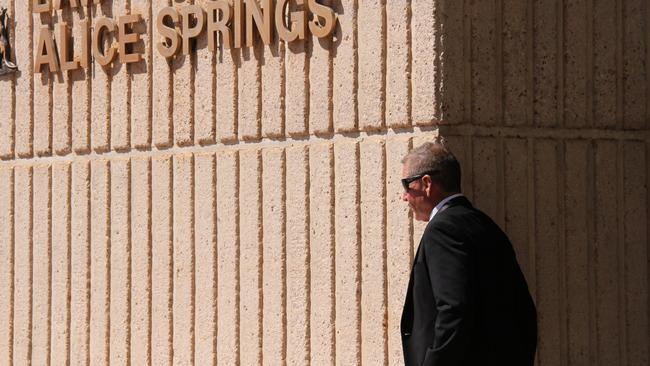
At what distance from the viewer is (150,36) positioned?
8352mm

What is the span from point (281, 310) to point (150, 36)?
188 centimetres

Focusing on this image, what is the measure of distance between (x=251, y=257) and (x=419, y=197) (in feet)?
6.21

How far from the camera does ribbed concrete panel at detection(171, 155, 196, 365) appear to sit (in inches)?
313

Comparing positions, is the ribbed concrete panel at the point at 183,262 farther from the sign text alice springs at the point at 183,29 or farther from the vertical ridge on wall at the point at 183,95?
the sign text alice springs at the point at 183,29

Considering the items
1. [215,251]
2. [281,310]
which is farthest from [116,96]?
[281,310]

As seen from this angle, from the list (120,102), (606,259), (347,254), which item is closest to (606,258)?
(606,259)

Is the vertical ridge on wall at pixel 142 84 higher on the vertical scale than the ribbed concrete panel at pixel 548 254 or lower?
higher

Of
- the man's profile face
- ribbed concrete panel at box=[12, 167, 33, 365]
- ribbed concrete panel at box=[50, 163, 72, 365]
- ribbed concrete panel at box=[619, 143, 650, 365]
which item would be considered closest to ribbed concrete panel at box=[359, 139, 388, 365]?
the man's profile face

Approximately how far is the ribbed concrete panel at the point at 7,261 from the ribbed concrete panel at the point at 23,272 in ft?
0.14

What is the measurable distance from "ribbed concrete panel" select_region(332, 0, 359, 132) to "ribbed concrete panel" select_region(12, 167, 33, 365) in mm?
2616

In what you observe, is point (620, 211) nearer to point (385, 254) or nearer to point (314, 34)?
point (385, 254)

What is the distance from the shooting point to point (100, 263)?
28.0 ft

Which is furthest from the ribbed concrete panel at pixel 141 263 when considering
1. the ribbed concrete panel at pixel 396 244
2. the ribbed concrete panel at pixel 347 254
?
the ribbed concrete panel at pixel 396 244

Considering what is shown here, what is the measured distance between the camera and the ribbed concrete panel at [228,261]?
25.3ft
